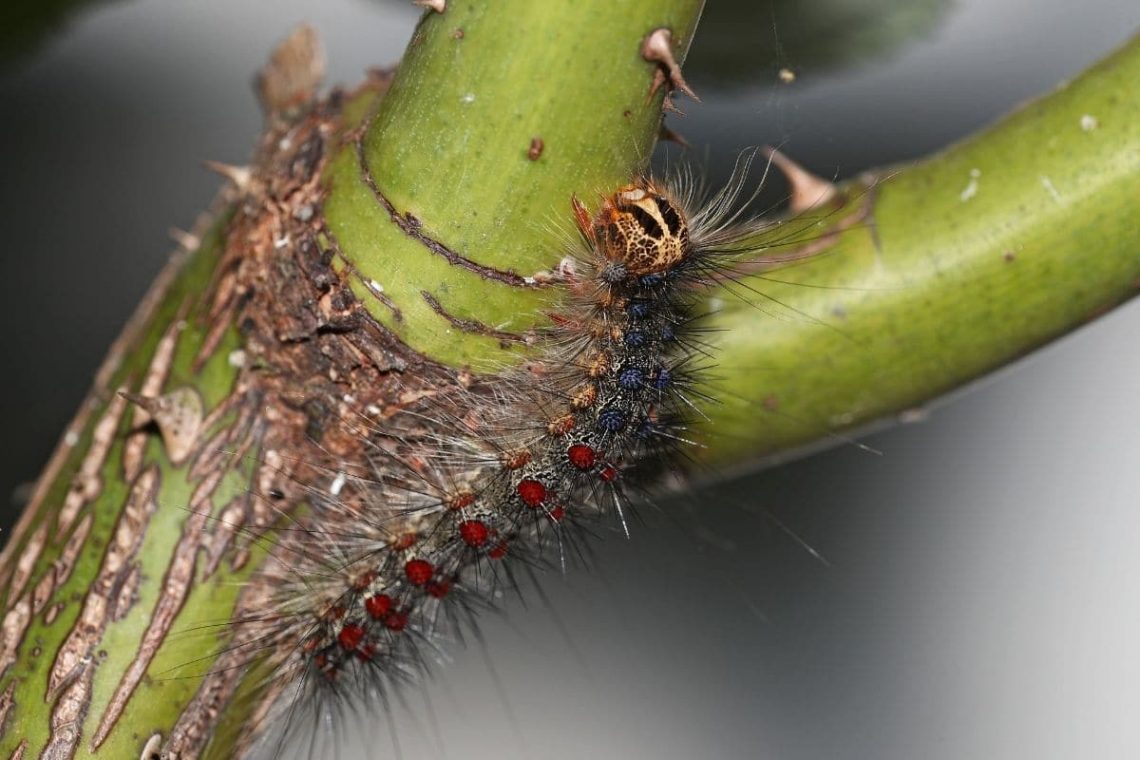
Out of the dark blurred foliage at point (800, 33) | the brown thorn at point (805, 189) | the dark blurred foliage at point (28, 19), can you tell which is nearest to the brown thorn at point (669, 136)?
the brown thorn at point (805, 189)

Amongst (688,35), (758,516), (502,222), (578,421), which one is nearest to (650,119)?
(688,35)

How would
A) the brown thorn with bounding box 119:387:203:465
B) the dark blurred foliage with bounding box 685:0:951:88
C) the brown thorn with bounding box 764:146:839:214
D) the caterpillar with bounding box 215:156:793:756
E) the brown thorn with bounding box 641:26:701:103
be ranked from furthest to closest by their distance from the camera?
the dark blurred foliage with bounding box 685:0:951:88
the brown thorn with bounding box 764:146:839:214
the caterpillar with bounding box 215:156:793:756
the brown thorn with bounding box 119:387:203:465
the brown thorn with bounding box 641:26:701:103

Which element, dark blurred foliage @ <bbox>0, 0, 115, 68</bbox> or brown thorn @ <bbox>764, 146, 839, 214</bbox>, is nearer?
brown thorn @ <bbox>764, 146, 839, 214</bbox>

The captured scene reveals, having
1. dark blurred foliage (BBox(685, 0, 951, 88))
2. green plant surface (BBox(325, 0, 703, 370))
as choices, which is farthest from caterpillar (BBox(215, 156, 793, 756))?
dark blurred foliage (BBox(685, 0, 951, 88))

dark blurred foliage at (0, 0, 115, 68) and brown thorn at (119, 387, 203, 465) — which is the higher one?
dark blurred foliage at (0, 0, 115, 68)

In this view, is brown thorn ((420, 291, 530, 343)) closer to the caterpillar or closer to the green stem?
the caterpillar

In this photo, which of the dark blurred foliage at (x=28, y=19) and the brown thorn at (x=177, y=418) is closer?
the brown thorn at (x=177, y=418)

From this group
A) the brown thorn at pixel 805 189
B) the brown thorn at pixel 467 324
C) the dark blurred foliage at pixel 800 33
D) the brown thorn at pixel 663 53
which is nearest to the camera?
the brown thorn at pixel 663 53

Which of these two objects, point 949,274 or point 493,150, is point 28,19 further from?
point 949,274

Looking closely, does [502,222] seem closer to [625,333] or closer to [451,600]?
[625,333]

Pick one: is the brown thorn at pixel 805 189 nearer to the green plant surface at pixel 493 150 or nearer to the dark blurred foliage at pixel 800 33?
the dark blurred foliage at pixel 800 33

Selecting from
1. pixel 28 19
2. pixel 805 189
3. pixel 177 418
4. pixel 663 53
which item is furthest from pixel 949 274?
pixel 28 19

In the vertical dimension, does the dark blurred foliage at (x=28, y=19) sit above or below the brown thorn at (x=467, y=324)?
above
